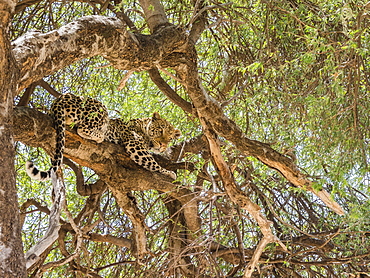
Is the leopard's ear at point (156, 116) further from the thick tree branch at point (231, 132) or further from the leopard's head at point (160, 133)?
the thick tree branch at point (231, 132)

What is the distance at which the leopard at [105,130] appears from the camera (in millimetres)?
3699

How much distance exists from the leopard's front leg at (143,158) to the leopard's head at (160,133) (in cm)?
52

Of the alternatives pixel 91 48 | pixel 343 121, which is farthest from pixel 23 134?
pixel 343 121

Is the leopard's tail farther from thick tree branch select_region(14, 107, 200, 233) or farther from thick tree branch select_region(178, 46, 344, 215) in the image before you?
thick tree branch select_region(178, 46, 344, 215)

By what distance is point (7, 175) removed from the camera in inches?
76.7

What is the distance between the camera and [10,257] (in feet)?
5.88

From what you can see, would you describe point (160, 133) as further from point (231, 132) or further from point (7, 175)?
point (7, 175)

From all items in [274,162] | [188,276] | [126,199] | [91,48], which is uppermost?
[91,48]

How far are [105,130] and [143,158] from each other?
44cm

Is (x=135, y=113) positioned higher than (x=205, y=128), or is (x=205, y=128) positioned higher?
(x=135, y=113)

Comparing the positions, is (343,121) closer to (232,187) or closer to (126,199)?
(232,187)

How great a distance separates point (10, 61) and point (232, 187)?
230cm

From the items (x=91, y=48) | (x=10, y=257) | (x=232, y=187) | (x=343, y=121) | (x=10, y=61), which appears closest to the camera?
(x=10, y=257)

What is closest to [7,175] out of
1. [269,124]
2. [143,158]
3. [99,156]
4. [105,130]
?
[99,156]
